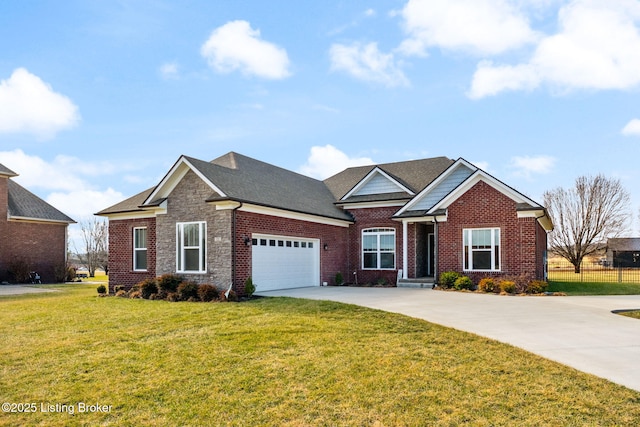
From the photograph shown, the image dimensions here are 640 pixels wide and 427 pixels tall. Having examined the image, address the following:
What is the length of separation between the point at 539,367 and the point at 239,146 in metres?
18.0

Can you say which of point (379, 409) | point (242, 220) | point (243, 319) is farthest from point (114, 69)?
point (379, 409)

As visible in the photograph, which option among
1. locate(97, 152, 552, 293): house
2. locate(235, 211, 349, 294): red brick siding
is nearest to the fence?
locate(97, 152, 552, 293): house

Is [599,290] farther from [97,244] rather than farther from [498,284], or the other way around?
[97,244]

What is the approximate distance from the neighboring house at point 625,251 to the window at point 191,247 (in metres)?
52.3

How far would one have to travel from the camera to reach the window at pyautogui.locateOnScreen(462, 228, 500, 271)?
752 inches

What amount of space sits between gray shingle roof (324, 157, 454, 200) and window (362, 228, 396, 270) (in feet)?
8.45

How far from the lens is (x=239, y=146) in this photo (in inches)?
893

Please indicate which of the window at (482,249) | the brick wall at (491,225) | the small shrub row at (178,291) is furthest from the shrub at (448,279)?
the small shrub row at (178,291)

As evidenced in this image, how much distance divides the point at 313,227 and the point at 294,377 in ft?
45.4

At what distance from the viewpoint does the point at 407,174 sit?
2508 cm

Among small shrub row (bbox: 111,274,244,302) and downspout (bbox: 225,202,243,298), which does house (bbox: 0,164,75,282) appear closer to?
small shrub row (bbox: 111,274,244,302)

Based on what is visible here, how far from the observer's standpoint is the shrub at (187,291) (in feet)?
52.1

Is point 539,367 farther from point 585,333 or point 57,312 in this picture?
point 57,312
